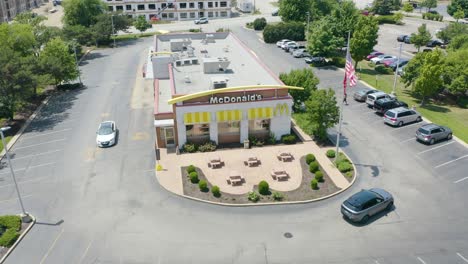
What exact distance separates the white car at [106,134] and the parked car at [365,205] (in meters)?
25.0

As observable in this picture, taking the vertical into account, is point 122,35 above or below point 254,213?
above

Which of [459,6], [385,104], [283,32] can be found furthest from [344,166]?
[459,6]

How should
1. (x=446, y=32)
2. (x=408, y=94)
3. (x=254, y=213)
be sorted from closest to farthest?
(x=254, y=213), (x=408, y=94), (x=446, y=32)

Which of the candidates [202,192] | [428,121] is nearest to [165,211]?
[202,192]

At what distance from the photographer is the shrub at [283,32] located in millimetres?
86062

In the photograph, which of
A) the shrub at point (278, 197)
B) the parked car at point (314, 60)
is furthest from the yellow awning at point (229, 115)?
the parked car at point (314, 60)

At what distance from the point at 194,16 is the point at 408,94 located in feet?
257

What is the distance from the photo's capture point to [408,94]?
184 ft

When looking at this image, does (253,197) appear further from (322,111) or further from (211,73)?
(211,73)

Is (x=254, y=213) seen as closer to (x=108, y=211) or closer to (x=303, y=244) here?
(x=303, y=244)

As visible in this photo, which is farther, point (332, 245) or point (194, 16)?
point (194, 16)

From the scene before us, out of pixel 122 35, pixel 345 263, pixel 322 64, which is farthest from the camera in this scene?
pixel 122 35

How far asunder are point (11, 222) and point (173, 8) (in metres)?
97.1

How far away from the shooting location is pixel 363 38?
6312cm
